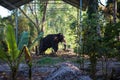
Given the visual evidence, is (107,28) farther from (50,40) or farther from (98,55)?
(50,40)

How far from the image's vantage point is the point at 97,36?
31.9 feet

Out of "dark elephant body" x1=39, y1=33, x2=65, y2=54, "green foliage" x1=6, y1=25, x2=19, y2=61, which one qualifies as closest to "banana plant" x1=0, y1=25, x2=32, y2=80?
"green foliage" x1=6, y1=25, x2=19, y2=61

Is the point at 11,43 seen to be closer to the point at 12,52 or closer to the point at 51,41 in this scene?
the point at 12,52

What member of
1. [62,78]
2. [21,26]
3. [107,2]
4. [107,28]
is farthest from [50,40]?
[62,78]

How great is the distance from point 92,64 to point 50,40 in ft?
41.7

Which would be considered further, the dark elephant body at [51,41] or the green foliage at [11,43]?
the dark elephant body at [51,41]

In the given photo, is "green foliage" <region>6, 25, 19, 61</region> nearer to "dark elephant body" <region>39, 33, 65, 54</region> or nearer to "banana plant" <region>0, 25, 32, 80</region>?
"banana plant" <region>0, 25, 32, 80</region>

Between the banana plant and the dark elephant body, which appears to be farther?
the dark elephant body

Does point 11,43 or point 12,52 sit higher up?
point 11,43

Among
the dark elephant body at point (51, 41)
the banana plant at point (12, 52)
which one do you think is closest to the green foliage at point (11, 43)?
the banana plant at point (12, 52)

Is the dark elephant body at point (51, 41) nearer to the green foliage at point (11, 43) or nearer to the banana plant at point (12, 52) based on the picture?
the banana plant at point (12, 52)

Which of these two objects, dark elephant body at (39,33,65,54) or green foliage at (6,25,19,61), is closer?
green foliage at (6,25,19,61)

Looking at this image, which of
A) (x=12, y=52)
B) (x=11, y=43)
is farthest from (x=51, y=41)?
(x=11, y=43)

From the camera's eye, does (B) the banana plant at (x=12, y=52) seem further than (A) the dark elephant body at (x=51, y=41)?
No
